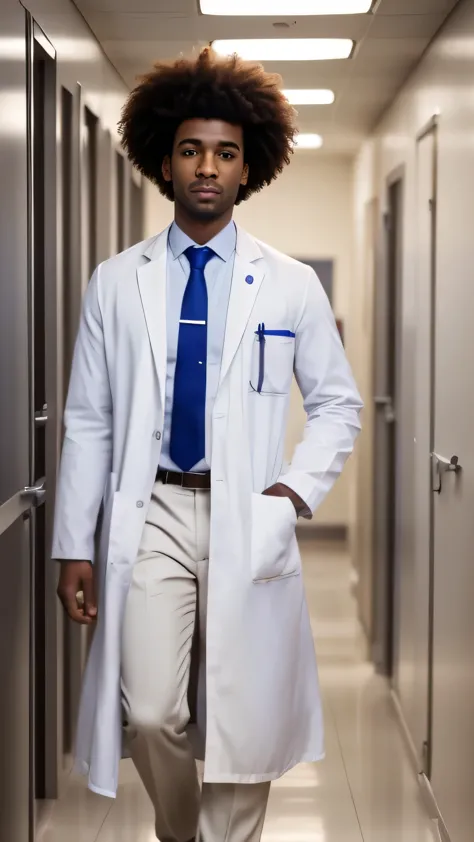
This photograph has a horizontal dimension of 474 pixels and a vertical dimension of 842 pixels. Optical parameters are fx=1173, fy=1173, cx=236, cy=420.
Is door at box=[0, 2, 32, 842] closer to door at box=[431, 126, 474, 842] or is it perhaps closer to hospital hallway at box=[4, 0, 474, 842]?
hospital hallway at box=[4, 0, 474, 842]

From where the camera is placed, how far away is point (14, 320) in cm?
236

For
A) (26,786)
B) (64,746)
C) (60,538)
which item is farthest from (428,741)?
(60,538)

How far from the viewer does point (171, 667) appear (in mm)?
2260

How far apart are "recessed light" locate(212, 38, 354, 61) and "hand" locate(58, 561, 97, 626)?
7.23ft

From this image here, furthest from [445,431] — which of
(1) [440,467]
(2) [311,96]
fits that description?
(2) [311,96]

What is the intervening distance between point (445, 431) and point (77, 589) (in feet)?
4.19

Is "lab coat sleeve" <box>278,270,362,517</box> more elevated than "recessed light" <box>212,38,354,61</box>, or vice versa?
"recessed light" <box>212,38,354,61</box>

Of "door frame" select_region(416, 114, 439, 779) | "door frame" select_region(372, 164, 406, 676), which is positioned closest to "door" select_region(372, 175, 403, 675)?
"door frame" select_region(372, 164, 406, 676)

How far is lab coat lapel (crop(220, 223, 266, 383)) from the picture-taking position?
230 centimetres

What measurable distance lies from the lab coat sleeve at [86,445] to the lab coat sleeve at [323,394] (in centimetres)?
39

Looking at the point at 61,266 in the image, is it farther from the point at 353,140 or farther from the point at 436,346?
the point at 353,140

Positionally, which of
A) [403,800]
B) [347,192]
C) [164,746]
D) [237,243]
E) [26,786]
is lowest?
[403,800]

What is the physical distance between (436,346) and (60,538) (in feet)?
4.98

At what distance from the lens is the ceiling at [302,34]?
3.42 metres
